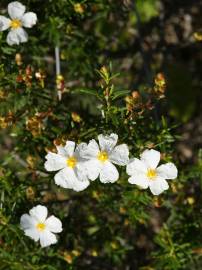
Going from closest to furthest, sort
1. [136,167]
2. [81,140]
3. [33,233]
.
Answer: [136,167], [81,140], [33,233]

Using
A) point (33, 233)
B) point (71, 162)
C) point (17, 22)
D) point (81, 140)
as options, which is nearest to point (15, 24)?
point (17, 22)

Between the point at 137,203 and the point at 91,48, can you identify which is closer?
the point at 137,203

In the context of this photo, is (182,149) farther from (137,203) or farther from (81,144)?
(81,144)

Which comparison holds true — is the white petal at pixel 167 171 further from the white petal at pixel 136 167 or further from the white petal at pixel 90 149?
the white petal at pixel 90 149

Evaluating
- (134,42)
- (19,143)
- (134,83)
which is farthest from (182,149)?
(19,143)

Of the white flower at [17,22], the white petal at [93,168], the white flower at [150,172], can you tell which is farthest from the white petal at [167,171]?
the white flower at [17,22]

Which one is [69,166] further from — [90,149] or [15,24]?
[15,24]
